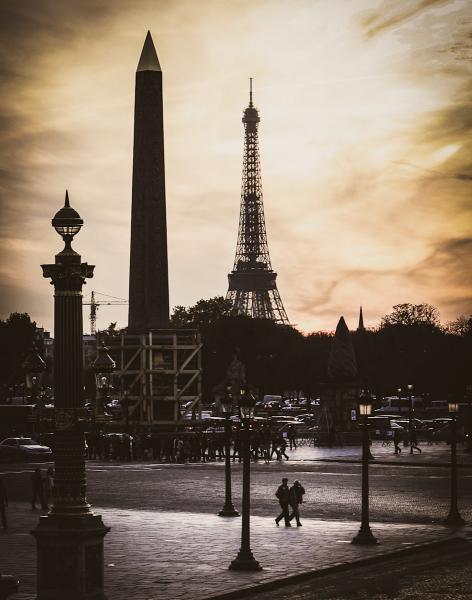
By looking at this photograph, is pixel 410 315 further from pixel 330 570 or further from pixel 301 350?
pixel 330 570

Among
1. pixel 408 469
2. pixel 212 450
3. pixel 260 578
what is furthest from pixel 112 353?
pixel 260 578

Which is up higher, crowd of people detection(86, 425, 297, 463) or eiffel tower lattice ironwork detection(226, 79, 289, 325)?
eiffel tower lattice ironwork detection(226, 79, 289, 325)

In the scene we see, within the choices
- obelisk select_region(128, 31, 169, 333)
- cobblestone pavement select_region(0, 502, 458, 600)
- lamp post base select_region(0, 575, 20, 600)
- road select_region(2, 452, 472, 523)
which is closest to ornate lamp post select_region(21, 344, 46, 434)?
cobblestone pavement select_region(0, 502, 458, 600)

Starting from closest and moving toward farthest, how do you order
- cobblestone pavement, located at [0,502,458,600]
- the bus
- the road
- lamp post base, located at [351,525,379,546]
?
1. cobblestone pavement, located at [0,502,458,600]
2. lamp post base, located at [351,525,379,546]
3. the road
4. the bus

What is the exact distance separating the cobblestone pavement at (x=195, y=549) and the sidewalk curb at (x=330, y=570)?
0.19m

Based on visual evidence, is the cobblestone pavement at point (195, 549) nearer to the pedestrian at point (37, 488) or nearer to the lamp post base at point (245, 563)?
the lamp post base at point (245, 563)

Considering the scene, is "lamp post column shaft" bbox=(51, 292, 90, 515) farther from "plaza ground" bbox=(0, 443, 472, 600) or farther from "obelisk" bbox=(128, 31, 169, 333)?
"obelisk" bbox=(128, 31, 169, 333)

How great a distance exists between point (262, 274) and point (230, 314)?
116 ft

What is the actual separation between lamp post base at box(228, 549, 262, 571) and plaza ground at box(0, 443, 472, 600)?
0.82ft

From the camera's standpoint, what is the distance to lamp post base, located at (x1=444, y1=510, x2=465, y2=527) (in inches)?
1229

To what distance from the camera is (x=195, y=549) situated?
2658 centimetres

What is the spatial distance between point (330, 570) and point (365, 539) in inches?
153

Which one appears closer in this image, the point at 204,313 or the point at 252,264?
the point at 204,313

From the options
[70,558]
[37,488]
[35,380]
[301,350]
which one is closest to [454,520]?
[35,380]
